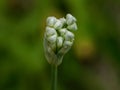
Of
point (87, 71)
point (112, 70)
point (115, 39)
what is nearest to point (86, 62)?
point (87, 71)

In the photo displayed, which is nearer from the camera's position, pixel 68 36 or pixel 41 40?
pixel 68 36

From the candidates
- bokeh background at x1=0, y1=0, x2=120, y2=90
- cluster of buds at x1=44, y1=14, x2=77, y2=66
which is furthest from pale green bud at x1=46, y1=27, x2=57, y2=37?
bokeh background at x1=0, y1=0, x2=120, y2=90

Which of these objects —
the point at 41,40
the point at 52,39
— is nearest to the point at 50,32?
the point at 52,39

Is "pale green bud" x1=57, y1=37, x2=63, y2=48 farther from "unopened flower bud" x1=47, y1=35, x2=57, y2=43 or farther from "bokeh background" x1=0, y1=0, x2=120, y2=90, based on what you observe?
"bokeh background" x1=0, y1=0, x2=120, y2=90

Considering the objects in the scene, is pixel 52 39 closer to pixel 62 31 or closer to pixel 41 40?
pixel 62 31

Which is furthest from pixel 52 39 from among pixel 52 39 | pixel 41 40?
pixel 41 40

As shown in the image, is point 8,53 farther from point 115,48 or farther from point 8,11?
point 115,48
